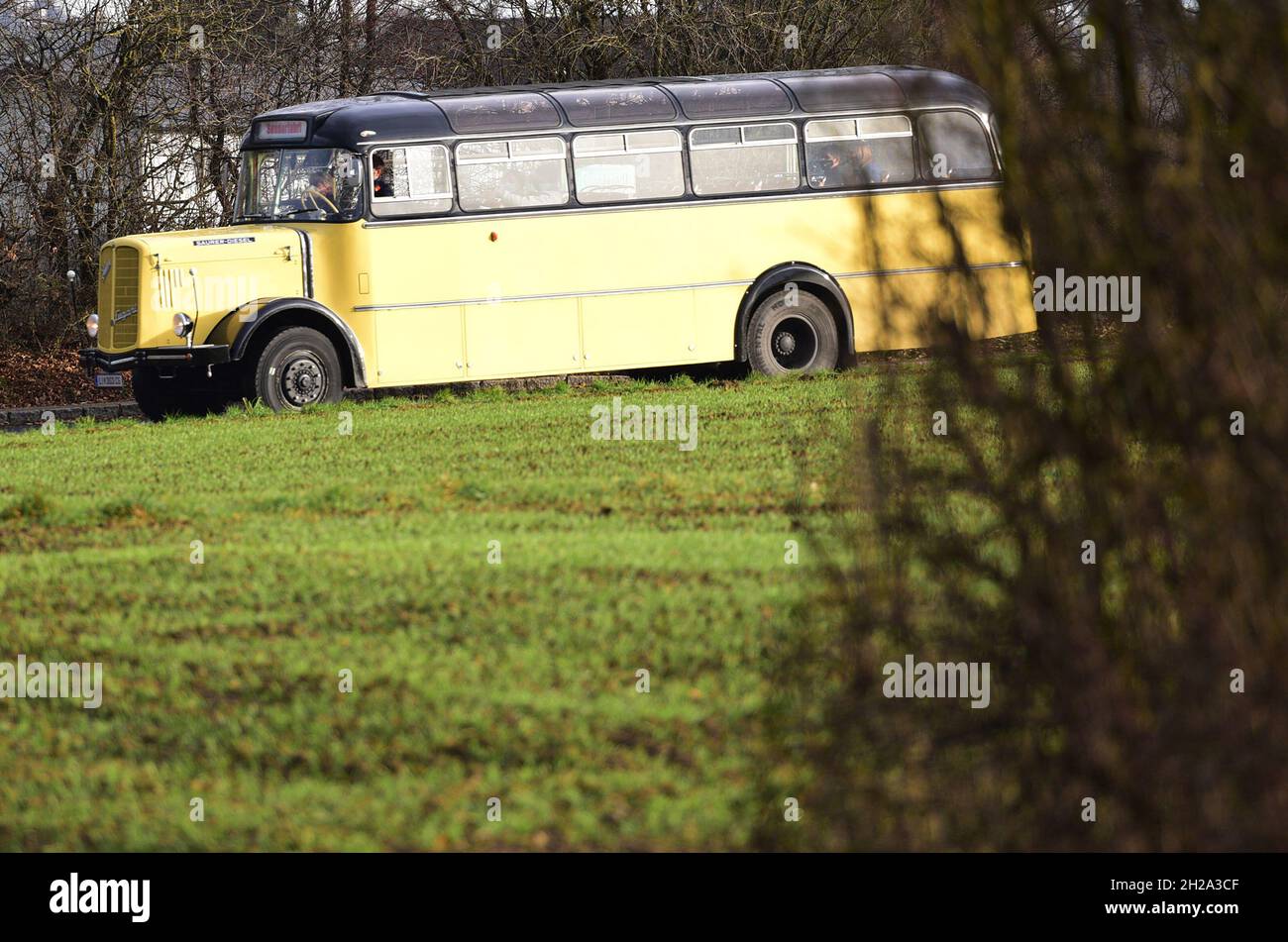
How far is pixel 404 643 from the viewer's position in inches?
300

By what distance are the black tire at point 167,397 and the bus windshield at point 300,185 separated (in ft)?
6.24

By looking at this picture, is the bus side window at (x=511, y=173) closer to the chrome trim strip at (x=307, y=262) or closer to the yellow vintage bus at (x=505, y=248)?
the yellow vintage bus at (x=505, y=248)

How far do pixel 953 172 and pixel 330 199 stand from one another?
Result: 47.9 ft

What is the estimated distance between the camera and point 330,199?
18.4 metres

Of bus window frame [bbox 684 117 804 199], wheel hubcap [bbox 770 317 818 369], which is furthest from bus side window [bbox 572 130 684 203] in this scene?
wheel hubcap [bbox 770 317 818 369]

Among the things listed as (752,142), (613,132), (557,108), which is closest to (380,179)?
(557,108)

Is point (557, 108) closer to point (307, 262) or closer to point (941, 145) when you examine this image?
point (307, 262)

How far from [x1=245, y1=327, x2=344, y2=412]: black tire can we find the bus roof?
2.08 metres

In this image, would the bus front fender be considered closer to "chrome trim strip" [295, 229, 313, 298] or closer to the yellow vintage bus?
the yellow vintage bus

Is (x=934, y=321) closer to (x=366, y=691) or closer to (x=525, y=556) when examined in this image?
(x=366, y=691)

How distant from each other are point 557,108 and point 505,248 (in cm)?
162

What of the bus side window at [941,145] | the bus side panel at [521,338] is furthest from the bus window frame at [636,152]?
the bus side window at [941,145]

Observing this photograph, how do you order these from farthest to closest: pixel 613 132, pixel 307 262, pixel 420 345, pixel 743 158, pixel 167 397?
pixel 743 158 < pixel 613 132 < pixel 167 397 < pixel 420 345 < pixel 307 262

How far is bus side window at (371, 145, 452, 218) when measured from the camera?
60.3 ft
